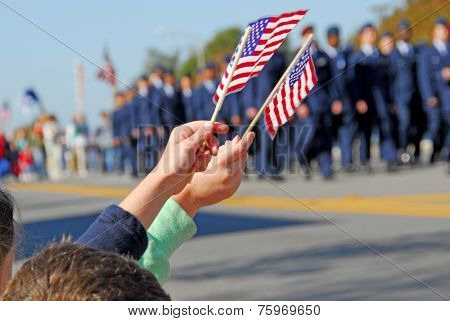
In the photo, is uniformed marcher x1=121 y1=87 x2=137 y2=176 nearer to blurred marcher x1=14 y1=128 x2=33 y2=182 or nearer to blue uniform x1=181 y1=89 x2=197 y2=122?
blue uniform x1=181 y1=89 x2=197 y2=122

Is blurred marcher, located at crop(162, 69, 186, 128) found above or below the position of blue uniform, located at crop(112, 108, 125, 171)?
above

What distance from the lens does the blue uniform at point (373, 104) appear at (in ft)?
58.7

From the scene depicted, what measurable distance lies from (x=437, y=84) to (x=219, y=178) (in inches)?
574

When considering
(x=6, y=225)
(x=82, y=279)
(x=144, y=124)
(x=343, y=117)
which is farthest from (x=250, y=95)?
(x=82, y=279)

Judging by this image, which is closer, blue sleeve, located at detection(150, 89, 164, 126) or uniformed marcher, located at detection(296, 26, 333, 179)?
uniformed marcher, located at detection(296, 26, 333, 179)

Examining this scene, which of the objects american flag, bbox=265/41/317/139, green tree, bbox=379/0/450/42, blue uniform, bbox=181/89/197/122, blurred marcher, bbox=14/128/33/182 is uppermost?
green tree, bbox=379/0/450/42

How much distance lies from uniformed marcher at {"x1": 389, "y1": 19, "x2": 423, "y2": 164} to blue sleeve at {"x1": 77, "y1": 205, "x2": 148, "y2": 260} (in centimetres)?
1489

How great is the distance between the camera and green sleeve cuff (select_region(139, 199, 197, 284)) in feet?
8.43

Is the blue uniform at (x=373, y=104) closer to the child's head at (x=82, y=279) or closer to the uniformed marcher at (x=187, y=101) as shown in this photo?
the uniformed marcher at (x=187, y=101)

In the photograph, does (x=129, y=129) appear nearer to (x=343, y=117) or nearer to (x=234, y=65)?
(x=343, y=117)

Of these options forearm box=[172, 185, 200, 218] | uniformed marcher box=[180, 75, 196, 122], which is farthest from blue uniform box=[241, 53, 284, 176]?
forearm box=[172, 185, 200, 218]

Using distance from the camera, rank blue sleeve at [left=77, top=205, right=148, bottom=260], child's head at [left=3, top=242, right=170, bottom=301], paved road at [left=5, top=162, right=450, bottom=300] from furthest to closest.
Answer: paved road at [left=5, top=162, right=450, bottom=300] → blue sleeve at [left=77, top=205, right=148, bottom=260] → child's head at [left=3, top=242, right=170, bottom=301]

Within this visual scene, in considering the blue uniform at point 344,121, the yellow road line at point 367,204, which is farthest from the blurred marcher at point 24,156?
the yellow road line at point 367,204

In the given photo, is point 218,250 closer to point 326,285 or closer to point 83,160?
point 326,285
